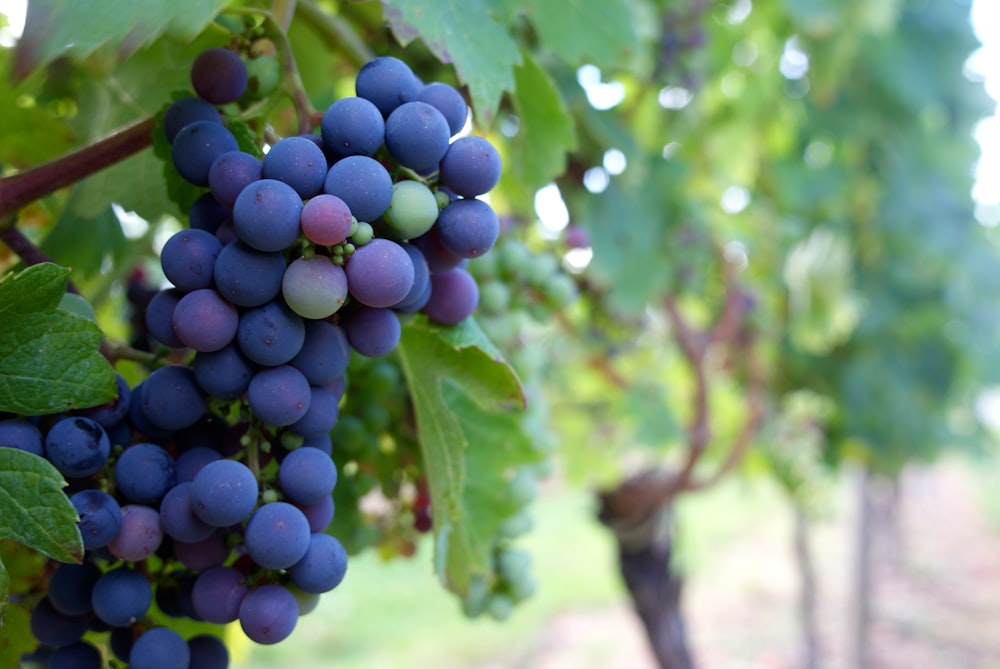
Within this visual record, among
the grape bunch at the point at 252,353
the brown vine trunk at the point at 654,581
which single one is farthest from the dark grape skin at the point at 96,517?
the brown vine trunk at the point at 654,581

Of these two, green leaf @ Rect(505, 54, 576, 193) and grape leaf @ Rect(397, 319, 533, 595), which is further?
green leaf @ Rect(505, 54, 576, 193)

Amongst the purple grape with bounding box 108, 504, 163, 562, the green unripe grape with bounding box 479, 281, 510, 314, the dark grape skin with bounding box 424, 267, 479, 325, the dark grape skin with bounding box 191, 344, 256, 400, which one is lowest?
the green unripe grape with bounding box 479, 281, 510, 314

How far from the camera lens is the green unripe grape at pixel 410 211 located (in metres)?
0.53

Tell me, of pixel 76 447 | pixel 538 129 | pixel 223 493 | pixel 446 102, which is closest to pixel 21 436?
pixel 76 447

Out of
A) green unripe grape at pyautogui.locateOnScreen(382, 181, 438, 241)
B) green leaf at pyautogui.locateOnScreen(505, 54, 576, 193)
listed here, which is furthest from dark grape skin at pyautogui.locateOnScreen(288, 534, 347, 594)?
green leaf at pyautogui.locateOnScreen(505, 54, 576, 193)

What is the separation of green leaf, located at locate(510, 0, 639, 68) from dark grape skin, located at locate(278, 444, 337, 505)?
21.6 inches

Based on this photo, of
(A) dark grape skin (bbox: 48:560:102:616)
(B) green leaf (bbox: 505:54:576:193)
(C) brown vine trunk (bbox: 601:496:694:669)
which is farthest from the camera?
(C) brown vine trunk (bbox: 601:496:694:669)

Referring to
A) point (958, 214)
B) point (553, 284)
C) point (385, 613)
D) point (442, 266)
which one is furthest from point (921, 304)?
point (385, 613)

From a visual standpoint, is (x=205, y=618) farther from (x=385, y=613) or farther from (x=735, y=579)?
(x=735, y=579)

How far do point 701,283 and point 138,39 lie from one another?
2.04 m

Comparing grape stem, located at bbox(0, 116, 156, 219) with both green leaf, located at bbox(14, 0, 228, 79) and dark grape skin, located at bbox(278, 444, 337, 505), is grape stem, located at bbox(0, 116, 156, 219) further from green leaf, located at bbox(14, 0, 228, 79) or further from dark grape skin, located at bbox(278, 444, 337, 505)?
dark grape skin, located at bbox(278, 444, 337, 505)

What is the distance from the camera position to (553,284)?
1226 mm

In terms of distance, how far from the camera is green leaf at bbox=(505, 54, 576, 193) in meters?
0.85

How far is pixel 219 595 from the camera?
1.77 ft
